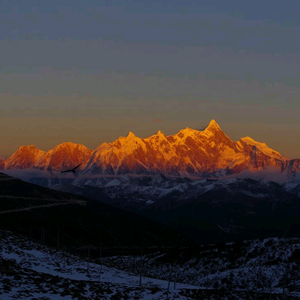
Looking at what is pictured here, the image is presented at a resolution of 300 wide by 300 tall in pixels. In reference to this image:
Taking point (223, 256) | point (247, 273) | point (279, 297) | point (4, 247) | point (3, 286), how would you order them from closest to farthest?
point (3, 286)
point (279, 297)
point (4, 247)
point (247, 273)
point (223, 256)

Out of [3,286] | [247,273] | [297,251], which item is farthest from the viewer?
[297,251]

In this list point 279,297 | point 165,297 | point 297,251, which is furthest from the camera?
point 297,251

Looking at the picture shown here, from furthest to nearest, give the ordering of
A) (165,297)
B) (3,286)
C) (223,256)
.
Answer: (223,256) < (165,297) < (3,286)

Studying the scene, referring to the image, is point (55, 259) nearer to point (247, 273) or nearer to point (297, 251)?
point (247, 273)

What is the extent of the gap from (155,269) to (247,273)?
2080 centimetres

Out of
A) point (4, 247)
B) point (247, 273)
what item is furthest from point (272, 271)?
point (4, 247)

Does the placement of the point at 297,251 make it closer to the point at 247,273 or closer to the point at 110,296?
the point at 247,273

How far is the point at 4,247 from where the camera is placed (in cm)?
7888

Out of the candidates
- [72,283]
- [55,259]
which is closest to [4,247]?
[55,259]

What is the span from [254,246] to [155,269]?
20.4 meters

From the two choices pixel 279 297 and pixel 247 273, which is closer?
pixel 279 297

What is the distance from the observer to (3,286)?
51.7 m

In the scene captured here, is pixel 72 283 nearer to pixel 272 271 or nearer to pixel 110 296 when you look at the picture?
pixel 110 296

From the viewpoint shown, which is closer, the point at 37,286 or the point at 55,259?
the point at 37,286
